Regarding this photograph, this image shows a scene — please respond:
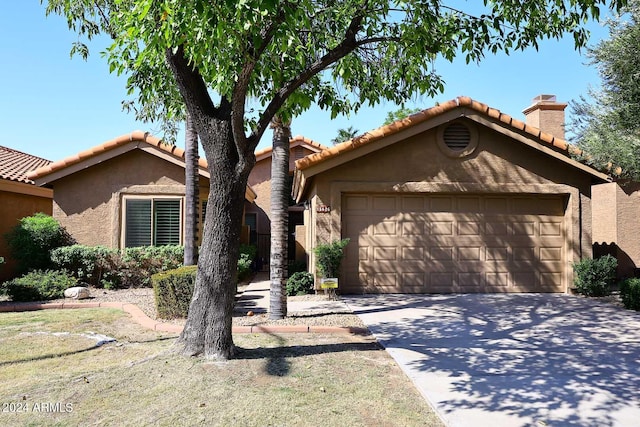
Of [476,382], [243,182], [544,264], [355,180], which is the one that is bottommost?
[476,382]

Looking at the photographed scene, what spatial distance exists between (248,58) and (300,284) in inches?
267

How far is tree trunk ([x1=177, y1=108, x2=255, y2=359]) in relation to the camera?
5.57 metres

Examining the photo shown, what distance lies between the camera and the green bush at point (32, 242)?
1204cm

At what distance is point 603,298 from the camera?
10.6 metres

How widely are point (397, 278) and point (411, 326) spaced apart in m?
3.50

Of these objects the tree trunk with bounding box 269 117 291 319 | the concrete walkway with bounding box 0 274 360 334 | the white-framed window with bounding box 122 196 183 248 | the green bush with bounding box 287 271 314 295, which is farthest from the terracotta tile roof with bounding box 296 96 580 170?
the white-framed window with bounding box 122 196 183 248

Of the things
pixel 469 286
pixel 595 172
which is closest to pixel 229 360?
pixel 469 286

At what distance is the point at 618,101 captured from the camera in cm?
876

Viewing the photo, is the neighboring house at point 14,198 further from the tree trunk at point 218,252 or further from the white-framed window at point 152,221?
the tree trunk at point 218,252

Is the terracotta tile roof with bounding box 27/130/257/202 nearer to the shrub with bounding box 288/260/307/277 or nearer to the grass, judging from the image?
the shrub with bounding box 288/260/307/277

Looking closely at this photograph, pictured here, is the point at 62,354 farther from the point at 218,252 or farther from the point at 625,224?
the point at 625,224

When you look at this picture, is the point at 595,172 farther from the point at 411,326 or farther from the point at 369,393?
the point at 369,393

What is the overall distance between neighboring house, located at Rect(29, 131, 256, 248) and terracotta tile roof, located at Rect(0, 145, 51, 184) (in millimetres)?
1611

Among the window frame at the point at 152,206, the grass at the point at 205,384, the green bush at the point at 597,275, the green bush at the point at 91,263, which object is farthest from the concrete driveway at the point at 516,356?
the green bush at the point at 91,263
